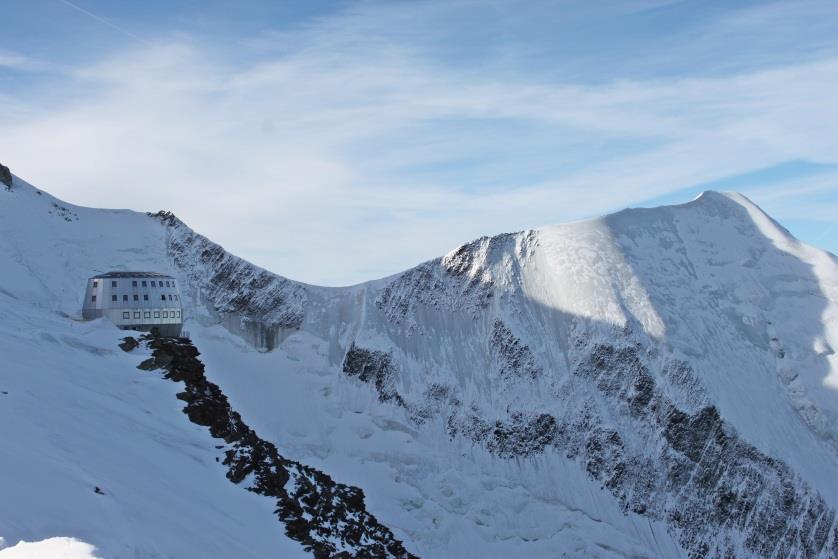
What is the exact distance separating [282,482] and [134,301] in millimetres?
26411

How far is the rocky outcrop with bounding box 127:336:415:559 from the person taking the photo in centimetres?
5084

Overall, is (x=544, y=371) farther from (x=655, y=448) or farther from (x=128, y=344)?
(x=128, y=344)

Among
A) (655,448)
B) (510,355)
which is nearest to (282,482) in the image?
(510,355)

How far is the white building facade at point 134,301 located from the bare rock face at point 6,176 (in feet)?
99.0

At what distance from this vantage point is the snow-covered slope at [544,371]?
291ft

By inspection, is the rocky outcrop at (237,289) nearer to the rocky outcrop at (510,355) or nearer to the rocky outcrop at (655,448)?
the rocky outcrop at (655,448)

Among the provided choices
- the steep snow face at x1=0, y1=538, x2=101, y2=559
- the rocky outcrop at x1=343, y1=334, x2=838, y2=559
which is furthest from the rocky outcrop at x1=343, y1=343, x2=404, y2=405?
the steep snow face at x1=0, y1=538, x2=101, y2=559

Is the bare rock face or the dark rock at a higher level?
the bare rock face

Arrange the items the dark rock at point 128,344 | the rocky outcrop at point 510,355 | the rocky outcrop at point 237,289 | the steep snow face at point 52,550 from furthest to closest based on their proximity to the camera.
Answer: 1. the rocky outcrop at point 510,355
2. the rocky outcrop at point 237,289
3. the dark rock at point 128,344
4. the steep snow face at point 52,550

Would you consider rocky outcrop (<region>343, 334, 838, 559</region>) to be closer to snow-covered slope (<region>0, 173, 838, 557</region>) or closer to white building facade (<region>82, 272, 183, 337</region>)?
snow-covered slope (<region>0, 173, 838, 557</region>)

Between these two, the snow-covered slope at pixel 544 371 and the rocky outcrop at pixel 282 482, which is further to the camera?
the snow-covered slope at pixel 544 371

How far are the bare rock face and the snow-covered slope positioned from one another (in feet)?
7.41

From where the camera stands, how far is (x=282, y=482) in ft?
183

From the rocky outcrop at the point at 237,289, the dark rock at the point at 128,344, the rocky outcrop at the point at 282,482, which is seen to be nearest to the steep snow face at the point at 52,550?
the rocky outcrop at the point at 282,482
